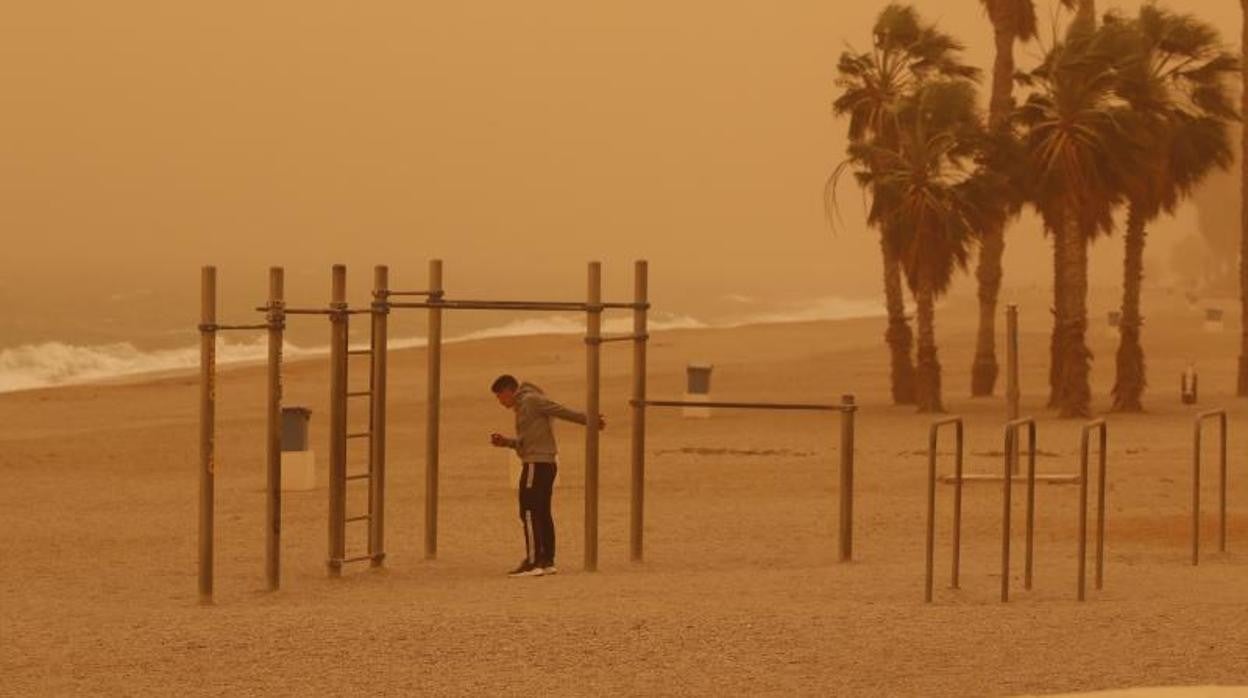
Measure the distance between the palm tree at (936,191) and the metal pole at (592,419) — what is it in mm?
19130

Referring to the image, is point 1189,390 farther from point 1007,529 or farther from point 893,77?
point 1007,529

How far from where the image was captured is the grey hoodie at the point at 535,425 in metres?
17.3

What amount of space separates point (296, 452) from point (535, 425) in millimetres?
8257

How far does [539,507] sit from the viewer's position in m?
17.4

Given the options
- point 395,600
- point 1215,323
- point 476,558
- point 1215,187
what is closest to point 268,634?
point 395,600

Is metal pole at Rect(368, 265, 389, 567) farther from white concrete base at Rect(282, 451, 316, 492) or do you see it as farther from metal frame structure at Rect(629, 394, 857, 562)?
white concrete base at Rect(282, 451, 316, 492)

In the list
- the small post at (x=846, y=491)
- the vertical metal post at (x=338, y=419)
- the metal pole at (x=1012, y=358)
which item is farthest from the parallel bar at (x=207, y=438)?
the metal pole at (x=1012, y=358)

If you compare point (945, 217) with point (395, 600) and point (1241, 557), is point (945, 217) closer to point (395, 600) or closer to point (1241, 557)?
point (1241, 557)

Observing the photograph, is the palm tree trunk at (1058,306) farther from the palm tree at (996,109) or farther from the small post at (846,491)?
the small post at (846,491)

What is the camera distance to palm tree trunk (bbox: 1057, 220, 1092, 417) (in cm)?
3609

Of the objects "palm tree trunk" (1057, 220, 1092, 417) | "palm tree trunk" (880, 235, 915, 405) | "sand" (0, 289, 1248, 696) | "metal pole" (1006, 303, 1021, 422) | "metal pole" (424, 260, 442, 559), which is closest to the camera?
"sand" (0, 289, 1248, 696)

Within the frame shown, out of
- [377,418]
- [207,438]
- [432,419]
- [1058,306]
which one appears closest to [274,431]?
[207,438]

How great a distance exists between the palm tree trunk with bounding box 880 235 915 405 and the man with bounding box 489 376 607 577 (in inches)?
881

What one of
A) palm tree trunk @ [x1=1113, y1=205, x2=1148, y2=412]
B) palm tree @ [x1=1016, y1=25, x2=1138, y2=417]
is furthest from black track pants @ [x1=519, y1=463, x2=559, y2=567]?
palm tree trunk @ [x1=1113, y1=205, x2=1148, y2=412]
